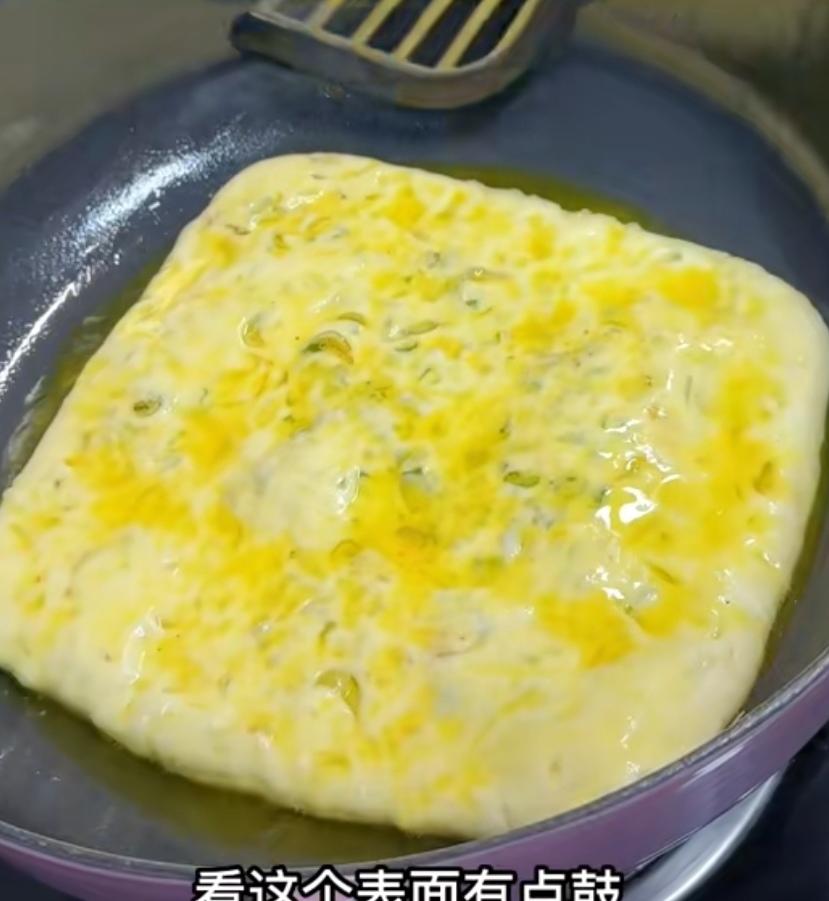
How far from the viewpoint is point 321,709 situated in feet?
2.79

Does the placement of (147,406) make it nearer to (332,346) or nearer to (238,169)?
(332,346)

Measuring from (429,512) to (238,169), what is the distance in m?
0.60

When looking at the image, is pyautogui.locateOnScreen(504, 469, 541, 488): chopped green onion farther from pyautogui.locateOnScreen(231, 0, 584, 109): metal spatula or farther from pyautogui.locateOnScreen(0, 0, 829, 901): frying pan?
pyautogui.locateOnScreen(231, 0, 584, 109): metal spatula

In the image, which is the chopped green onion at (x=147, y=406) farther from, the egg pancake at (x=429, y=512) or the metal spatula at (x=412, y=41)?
the metal spatula at (x=412, y=41)

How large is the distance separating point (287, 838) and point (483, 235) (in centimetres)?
55

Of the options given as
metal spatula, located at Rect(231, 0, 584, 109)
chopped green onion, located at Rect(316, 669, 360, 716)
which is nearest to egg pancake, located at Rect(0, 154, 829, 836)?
chopped green onion, located at Rect(316, 669, 360, 716)

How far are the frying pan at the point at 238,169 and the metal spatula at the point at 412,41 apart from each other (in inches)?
0.9

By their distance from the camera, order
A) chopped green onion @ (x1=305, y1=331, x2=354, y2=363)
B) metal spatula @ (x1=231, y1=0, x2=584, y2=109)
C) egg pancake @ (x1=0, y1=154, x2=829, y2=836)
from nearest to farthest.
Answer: egg pancake @ (x1=0, y1=154, x2=829, y2=836)
chopped green onion @ (x1=305, y1=331, x2=354, y2=363)
metal spatula @ (x1=231, y1=0, x2=584, y2=109)

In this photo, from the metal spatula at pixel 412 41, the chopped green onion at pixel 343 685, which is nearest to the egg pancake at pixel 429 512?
the chopped green onion at pixel 343 685

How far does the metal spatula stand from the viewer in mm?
1329

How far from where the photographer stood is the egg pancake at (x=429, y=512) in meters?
0.82

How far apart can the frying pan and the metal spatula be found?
0.02m

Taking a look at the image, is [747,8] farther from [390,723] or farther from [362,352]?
[390,723]

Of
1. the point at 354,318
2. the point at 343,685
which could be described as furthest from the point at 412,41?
the point at 343,685
